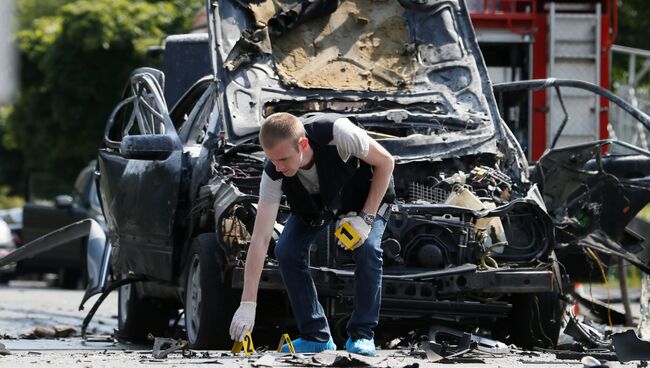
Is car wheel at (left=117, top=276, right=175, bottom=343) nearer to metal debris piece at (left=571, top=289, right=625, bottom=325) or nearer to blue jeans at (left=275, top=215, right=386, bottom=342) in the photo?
metal debris piece at (left=571, top=289, right=625, bottom=325)

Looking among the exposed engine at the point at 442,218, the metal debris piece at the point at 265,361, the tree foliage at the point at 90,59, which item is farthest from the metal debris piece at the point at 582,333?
the tree foliage at the point at 90,59

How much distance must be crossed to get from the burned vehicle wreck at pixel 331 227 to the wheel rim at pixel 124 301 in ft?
0.08

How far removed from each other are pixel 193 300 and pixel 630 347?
2.61 metres

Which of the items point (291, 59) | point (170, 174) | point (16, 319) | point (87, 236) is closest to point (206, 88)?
point (291, 59)

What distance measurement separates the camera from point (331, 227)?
780cm

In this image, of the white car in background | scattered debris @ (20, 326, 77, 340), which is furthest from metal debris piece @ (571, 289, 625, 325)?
the white car in background

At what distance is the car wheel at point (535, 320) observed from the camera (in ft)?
27.0

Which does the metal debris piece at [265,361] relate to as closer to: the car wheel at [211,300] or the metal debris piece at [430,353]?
the metal debris piece at [430,353]

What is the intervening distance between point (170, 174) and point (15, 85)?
18.3 feet

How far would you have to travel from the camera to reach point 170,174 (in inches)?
341

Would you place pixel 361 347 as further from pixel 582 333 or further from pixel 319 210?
pixel 582 333

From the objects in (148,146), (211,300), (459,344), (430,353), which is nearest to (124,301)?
(148,146)

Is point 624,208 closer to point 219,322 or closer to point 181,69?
point 219,322

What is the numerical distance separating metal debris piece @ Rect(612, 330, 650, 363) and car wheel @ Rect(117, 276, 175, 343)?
4.17m
